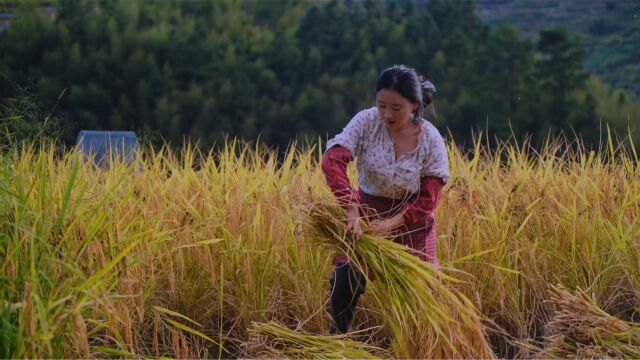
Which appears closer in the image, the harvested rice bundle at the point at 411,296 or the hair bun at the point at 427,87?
the harvested rice bundle at the point at 411,296

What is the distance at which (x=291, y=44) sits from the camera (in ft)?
69.3

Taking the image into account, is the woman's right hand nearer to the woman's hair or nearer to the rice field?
the rice field

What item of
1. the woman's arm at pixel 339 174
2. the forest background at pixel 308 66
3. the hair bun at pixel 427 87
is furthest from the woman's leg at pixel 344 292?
the forest background at pixel 308 66

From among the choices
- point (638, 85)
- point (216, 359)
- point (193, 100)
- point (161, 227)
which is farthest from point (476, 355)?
point (638, 85)

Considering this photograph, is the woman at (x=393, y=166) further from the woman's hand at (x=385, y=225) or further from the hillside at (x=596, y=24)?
the hillside at (x=596, y=24)

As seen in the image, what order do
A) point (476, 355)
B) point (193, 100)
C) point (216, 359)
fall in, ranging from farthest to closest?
1. point (193, 100)
2. point (216, 359)
3. point (476, 355)

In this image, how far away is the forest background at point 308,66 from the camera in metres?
17.5

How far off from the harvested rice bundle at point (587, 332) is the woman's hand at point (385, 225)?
622 mm

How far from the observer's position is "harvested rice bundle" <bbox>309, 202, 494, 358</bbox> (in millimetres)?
2924

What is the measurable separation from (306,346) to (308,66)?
17.3m

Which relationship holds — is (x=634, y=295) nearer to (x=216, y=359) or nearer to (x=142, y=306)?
(x=216, y=359)

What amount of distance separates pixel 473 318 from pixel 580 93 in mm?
17418

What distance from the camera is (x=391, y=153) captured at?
315 cm

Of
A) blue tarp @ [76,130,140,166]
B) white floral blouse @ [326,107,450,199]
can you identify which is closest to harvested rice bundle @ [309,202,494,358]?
white floral blouse @ [326,107,450,199]
